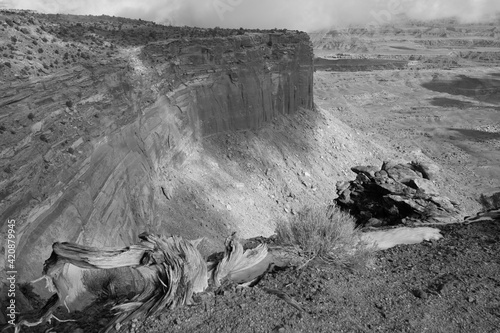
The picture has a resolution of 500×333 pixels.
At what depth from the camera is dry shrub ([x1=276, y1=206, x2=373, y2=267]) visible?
8.38 meters

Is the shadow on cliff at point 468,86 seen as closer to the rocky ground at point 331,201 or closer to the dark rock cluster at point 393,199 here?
the rocky ground at point 331,201

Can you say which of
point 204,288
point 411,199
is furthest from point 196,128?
point 204,288

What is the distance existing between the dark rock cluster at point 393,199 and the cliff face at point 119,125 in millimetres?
8794

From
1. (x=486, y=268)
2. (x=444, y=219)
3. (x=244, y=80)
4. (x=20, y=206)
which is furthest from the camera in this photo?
(x=244, y=80)

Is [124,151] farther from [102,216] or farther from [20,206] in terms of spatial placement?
[20,206]

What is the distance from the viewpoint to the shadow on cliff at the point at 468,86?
70.5 m

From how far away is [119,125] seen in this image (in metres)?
16.5

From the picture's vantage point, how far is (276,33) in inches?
1103

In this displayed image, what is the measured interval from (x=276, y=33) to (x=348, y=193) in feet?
48.9

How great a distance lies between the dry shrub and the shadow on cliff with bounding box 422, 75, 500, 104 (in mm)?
71359

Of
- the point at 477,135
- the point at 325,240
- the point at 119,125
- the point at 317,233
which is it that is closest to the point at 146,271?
the point at 325,240

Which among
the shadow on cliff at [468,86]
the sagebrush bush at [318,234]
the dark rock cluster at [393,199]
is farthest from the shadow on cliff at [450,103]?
the sagebrush bush at [318,234]

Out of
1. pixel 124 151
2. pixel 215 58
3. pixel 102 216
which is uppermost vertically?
pixel 215 58

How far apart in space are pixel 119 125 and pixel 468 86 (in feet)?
258
